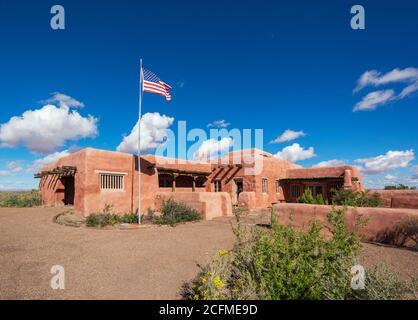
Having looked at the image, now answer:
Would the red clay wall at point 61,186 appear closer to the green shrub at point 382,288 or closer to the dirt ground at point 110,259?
the dirt ground at point 110,259

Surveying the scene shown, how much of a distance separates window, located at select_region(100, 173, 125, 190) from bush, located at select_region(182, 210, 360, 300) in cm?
1051

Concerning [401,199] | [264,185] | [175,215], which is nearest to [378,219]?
[175,215]

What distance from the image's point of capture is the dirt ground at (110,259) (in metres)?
4.31

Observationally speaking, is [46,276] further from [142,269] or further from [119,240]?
[119,240]

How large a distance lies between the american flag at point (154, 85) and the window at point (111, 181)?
Result: 5.31 metres

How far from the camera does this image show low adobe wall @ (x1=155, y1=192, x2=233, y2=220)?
13828 millimetres

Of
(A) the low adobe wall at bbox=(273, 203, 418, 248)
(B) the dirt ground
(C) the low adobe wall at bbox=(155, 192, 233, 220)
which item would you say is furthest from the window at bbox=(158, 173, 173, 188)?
(A) the low adobe wall at bbox=(273, 203, 418, 248)

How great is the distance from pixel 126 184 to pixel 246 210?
27.0ft

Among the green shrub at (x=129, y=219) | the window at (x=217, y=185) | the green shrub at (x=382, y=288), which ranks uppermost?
the window at (x=217, y=185)

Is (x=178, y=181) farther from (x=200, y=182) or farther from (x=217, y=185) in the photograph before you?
(x=217, y=185)

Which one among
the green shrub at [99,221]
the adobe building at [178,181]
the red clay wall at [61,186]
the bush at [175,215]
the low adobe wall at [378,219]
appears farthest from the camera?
Result: the adobe building at [178,181]

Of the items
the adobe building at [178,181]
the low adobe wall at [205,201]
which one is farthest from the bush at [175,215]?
the adobe building at [178,181]
